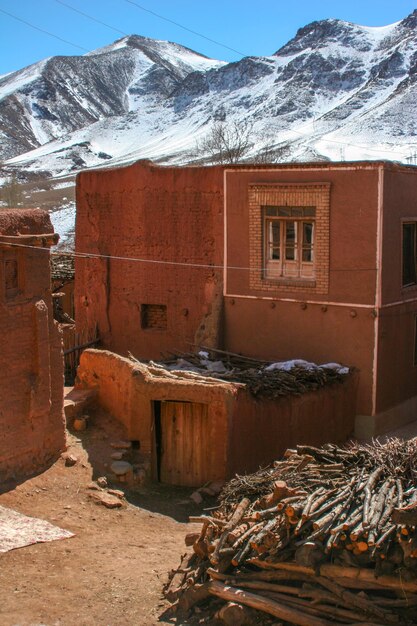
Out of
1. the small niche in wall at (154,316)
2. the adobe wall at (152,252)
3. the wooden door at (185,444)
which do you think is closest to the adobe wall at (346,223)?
the adobe wall at (152,252)

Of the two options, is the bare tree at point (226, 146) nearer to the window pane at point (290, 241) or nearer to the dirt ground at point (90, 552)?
the window pane at point (290, 241)

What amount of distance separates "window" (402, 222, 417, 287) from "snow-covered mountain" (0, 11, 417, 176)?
51.7 m

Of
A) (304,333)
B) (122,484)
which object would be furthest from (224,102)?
(122,484)

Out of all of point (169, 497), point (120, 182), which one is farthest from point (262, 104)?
point (169, 497)

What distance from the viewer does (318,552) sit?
8375mm

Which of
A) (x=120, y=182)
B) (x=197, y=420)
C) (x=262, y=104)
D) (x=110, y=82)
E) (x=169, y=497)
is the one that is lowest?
(x=169, y=497)

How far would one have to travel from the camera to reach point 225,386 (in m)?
13.7

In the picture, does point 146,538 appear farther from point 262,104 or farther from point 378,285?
point 262,104

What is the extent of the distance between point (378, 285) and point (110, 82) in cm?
14409

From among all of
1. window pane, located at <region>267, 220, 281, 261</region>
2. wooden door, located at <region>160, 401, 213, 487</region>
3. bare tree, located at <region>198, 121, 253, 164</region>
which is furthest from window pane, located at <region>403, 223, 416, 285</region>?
bare tree, located at <region>198, 121, 253, 164</region>

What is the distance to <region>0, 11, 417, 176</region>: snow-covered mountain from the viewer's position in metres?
85.8

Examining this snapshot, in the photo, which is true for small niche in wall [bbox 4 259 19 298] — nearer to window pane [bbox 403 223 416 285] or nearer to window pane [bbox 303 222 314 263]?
window pane [bbox 303 222 314 263]

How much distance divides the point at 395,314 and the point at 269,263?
2753 millimetres

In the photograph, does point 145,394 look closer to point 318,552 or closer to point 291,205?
point 291,205
